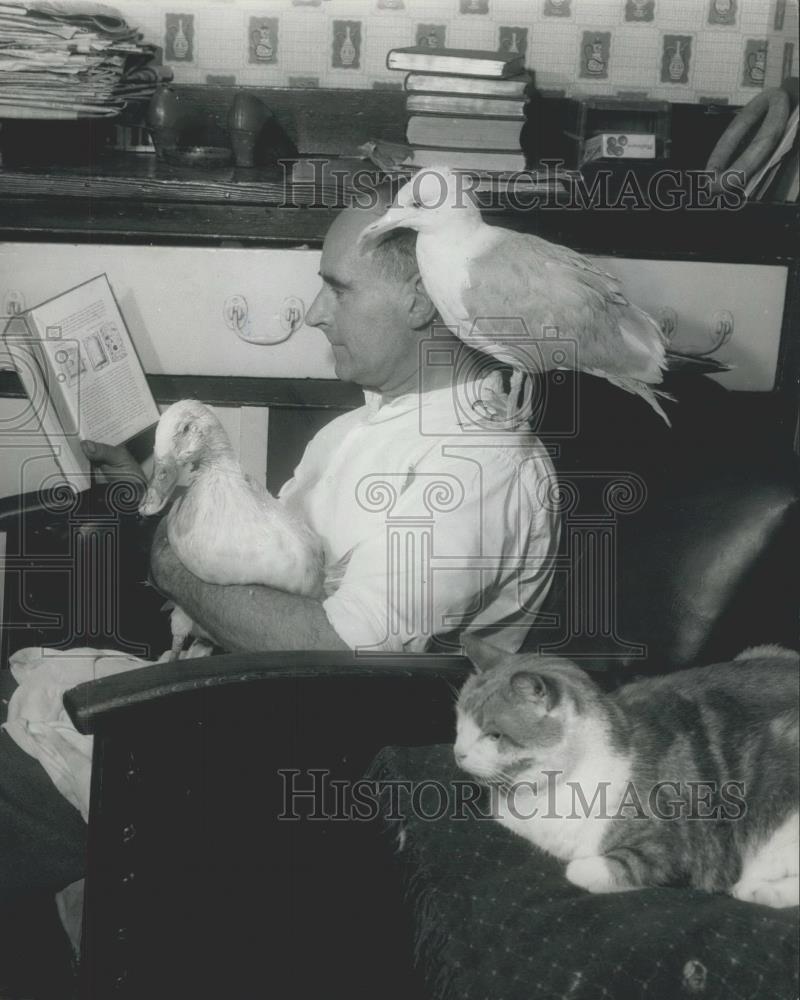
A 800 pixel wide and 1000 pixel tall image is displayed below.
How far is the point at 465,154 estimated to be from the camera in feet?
4.67

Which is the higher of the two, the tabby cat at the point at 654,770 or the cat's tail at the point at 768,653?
the cat's tail at the point at 768,653

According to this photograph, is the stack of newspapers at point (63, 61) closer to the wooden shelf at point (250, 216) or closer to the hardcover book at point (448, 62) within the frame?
the wooden shelf at point (250, 216)

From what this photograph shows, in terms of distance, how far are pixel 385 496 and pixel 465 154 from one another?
0.53 metres

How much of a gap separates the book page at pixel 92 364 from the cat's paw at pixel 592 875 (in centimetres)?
80

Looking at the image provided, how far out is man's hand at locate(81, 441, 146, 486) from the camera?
1359 millimetres

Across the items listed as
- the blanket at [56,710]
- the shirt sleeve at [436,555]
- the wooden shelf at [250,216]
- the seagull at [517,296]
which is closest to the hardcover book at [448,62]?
the wooden shelf at [250,216]

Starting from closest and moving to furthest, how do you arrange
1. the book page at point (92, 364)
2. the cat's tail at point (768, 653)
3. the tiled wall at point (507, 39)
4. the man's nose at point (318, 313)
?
the cat's tail at point (768, 653) < the man's nose at point (318, 313) < the book page at point (92, 364) < the tiled wall at point (507, 39)

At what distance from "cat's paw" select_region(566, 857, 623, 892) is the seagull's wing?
1.74ft

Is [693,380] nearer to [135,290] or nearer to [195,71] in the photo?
[135,290]

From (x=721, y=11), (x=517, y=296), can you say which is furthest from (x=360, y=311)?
(x=721, y=11)

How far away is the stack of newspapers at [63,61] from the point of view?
1.43m

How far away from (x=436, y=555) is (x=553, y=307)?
294 mm

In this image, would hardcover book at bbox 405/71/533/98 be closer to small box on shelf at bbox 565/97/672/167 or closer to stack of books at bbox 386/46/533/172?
stack of books at bbox 386/46/533/172

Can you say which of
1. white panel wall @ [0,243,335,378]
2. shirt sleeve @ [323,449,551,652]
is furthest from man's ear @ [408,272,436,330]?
white panel wall @ [0,243,335,378]
